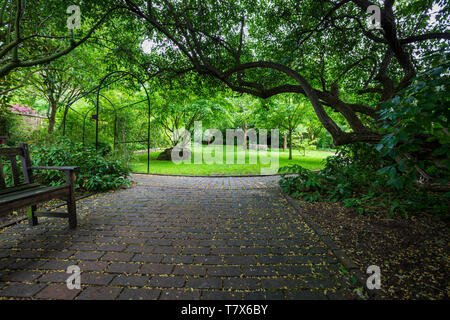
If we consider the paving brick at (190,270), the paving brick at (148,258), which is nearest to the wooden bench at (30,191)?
the paving brick at (148,258)

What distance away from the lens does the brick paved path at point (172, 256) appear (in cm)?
165

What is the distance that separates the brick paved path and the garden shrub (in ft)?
4.63

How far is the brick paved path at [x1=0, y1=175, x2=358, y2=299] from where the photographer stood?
1.65 m

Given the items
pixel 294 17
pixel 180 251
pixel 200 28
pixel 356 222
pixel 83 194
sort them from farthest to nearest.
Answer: pixel 294 17 < pixel 200 28 < pixel 83 194 < pixel 356 222 < pixel 180 251

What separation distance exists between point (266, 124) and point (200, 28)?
10.5 metres

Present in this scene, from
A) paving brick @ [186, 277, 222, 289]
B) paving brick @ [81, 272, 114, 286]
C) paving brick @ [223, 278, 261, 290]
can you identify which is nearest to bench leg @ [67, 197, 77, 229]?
paving brick @ [81, 272, 114, 286]

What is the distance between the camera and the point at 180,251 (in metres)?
2.27

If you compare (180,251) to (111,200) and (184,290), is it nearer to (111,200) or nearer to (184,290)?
(184,290)

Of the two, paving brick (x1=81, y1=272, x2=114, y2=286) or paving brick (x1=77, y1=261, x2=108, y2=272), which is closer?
paving brick (x1=81, y1=272, x2=114, y2=286)

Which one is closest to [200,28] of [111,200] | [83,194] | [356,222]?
[111,200]

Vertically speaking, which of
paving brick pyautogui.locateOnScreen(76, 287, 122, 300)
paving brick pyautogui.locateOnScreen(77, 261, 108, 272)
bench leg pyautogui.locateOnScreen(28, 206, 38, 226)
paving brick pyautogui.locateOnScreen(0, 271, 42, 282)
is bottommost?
paving brick pyautogui.locateOnScreen(76, 287, 122, 300)

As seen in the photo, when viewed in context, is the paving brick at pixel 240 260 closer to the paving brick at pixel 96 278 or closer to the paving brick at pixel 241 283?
the paving brick at pixel 241 283

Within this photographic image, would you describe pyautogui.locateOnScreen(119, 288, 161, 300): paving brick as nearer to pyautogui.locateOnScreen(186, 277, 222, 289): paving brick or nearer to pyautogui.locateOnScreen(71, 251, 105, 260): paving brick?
pyautogui.locateOnScreen(186, 277, 222, 289): paving brick

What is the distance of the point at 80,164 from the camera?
4906mm
